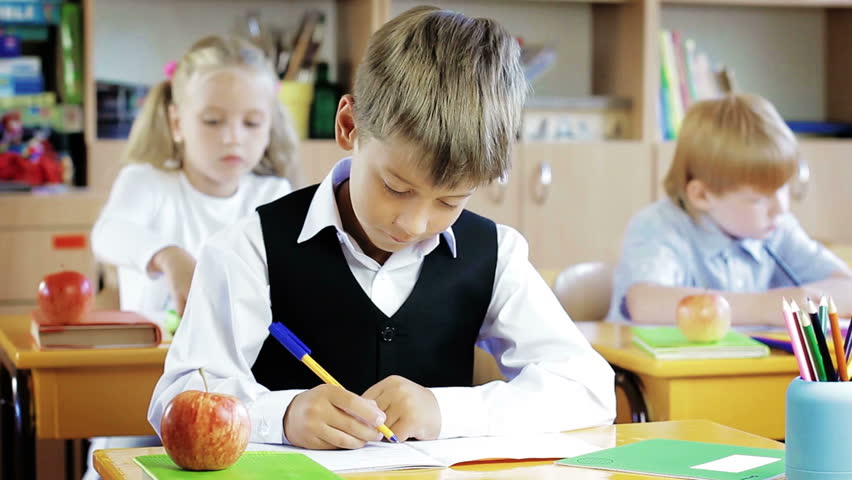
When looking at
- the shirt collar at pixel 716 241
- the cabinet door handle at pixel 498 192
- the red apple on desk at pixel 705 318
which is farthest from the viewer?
the cabinet door handle at pixel 498 192

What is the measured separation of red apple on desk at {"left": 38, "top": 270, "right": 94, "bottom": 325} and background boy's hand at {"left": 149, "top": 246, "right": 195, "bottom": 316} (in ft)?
0.59

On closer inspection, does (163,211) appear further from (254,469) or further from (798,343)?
(798,343)

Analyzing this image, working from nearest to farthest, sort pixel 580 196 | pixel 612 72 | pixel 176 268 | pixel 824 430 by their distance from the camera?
1. pixel 824 430
2. pixel 176 268
3. pixel 580 196
4. pixel 612 72

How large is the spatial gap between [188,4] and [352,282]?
2.96 metres

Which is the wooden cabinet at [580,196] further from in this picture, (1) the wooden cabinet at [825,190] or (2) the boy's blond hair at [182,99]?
(2) the boy's blond hair at [182,99]

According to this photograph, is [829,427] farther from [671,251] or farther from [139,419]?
[671,251]

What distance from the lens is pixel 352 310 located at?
5.01 feet

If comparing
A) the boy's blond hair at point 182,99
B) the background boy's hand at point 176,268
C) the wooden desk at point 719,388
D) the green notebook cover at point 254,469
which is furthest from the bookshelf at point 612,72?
the green notebook cover at point 254,469

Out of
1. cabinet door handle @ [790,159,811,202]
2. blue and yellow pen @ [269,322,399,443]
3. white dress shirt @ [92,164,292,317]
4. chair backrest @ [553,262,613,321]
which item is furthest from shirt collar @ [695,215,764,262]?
cabinet door handle @ [790,159,811,202]

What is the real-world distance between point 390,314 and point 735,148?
4.27ft

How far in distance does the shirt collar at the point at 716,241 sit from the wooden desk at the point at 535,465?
4.44 ft

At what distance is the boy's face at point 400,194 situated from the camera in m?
1.32

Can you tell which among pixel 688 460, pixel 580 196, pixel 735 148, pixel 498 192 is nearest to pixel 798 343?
pixel 688 460

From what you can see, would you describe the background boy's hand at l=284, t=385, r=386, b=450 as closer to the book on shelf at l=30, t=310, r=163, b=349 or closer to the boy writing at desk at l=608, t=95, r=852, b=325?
the book on shelf at l=30, t=310, r=163, b=349
